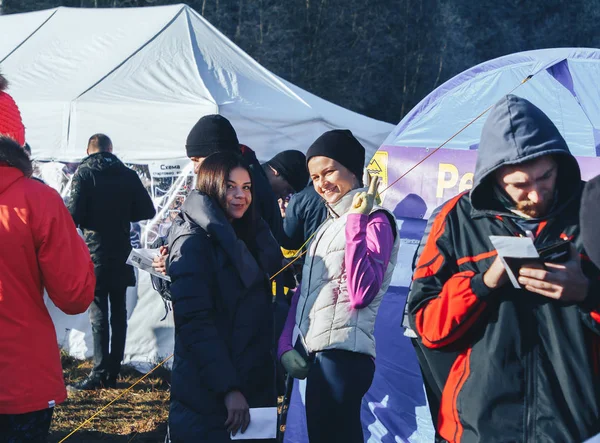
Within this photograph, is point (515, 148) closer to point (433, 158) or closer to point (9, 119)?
point (9, 119)

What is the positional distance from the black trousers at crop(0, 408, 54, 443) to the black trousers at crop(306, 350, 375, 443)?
101 centimetres

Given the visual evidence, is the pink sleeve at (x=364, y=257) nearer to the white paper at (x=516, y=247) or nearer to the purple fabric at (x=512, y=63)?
the white paper at (x=516, y=247)

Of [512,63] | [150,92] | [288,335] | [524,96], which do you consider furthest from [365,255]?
[150,92]

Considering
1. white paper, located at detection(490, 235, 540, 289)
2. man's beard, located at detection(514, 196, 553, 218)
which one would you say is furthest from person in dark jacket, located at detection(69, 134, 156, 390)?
white paper, located at detection(490, 235, 540, 289)

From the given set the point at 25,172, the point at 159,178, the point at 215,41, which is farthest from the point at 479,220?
the point at 215,41

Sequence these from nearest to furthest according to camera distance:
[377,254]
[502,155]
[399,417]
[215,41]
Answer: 1. [502,155]
2. [377,254]
3. [399,417]
4. [215,41]

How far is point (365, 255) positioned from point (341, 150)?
535 millimetres

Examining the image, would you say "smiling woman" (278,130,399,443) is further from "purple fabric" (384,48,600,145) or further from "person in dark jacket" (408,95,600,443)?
"purple fabric" (384,48,600,145)

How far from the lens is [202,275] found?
263 cm

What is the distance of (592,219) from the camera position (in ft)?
5.32

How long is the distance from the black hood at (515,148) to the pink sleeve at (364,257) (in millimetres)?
794

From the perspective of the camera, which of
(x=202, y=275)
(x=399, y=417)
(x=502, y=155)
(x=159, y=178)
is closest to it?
(x=502, y=155)

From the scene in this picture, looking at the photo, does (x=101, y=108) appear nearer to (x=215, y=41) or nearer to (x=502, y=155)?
(x=215, y=41)

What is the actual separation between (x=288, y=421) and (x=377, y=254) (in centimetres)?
181
